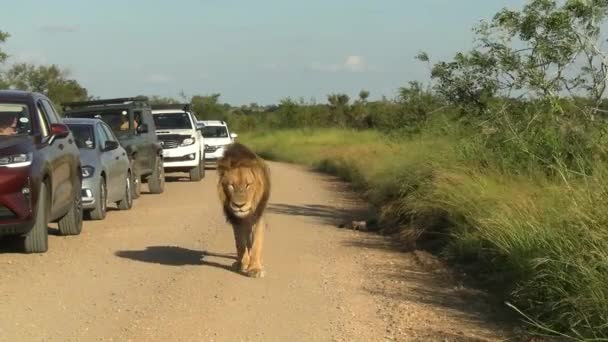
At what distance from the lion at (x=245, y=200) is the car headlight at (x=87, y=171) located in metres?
4.88

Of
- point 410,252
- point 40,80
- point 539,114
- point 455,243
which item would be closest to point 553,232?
point 455,243

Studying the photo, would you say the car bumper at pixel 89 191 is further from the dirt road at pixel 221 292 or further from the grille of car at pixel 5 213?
the grille of car at pixel 5 213

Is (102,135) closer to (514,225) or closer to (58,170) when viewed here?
(58,170)

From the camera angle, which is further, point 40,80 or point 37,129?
point 40,80

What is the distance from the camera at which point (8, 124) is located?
11469mm

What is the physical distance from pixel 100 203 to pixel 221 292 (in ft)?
20.6

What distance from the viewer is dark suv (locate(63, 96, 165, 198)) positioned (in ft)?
64.6

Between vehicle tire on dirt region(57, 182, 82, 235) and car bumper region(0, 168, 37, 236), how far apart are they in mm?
2111

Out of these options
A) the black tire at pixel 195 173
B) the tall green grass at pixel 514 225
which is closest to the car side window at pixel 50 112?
the tall green grass at pixel 514 225

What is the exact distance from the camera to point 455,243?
1151 cm

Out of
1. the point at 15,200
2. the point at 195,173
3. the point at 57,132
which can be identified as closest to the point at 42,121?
the point at 57,132

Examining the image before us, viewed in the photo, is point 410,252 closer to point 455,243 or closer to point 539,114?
point 455,243

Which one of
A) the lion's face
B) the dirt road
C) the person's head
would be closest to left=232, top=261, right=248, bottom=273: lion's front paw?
the dirt road

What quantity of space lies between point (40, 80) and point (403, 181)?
35021mm
